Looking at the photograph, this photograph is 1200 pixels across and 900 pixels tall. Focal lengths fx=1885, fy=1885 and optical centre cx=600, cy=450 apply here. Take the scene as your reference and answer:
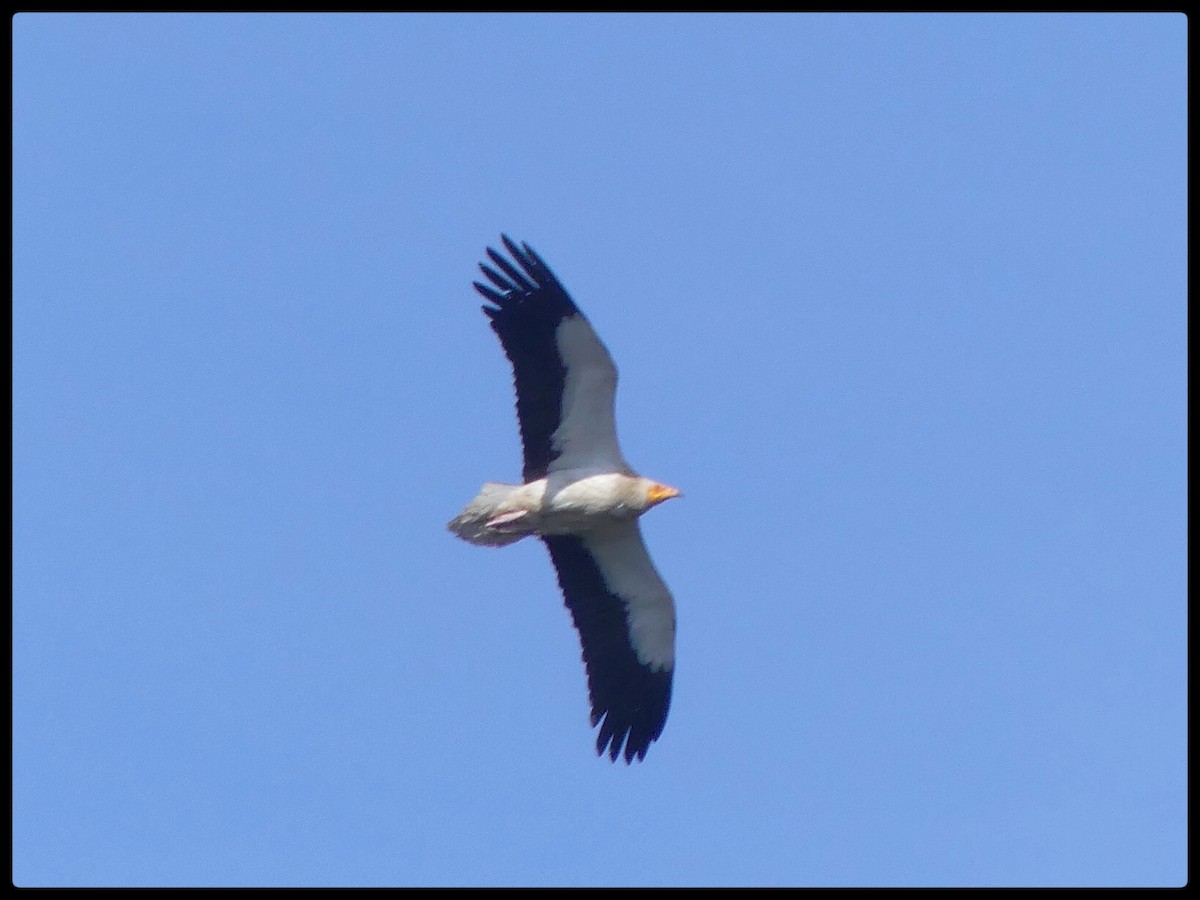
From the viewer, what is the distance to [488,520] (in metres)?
16.6

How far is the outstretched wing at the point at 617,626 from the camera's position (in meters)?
17.2

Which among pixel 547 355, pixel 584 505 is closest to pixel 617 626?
pixel 584 505

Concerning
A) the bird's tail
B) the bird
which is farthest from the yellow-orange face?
the bird's tail

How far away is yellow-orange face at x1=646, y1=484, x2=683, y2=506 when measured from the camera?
663 inches

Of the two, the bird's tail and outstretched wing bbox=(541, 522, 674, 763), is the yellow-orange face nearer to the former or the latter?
outstretched wing bbox=(541, 522, 674, 763)

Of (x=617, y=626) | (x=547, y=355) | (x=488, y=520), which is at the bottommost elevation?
(x=617, y=626)

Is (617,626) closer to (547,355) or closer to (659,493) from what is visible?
(659,493)

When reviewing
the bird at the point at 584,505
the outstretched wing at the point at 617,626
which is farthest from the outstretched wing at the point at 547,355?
the outstretched wing at the point at 617,626

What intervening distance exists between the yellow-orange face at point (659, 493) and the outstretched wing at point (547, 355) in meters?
0.48

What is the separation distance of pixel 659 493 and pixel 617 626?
1376 millimetres

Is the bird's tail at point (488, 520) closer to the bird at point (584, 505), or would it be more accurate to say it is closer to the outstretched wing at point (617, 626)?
the bird at point (584, 505)

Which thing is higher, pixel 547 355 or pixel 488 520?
pixel 547 355

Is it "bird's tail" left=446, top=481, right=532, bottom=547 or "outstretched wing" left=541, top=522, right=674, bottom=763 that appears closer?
"bird's tail" left=446, top=481, right=532, bottom=547

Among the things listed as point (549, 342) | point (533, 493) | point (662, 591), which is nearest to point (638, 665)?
point (662, 591)
